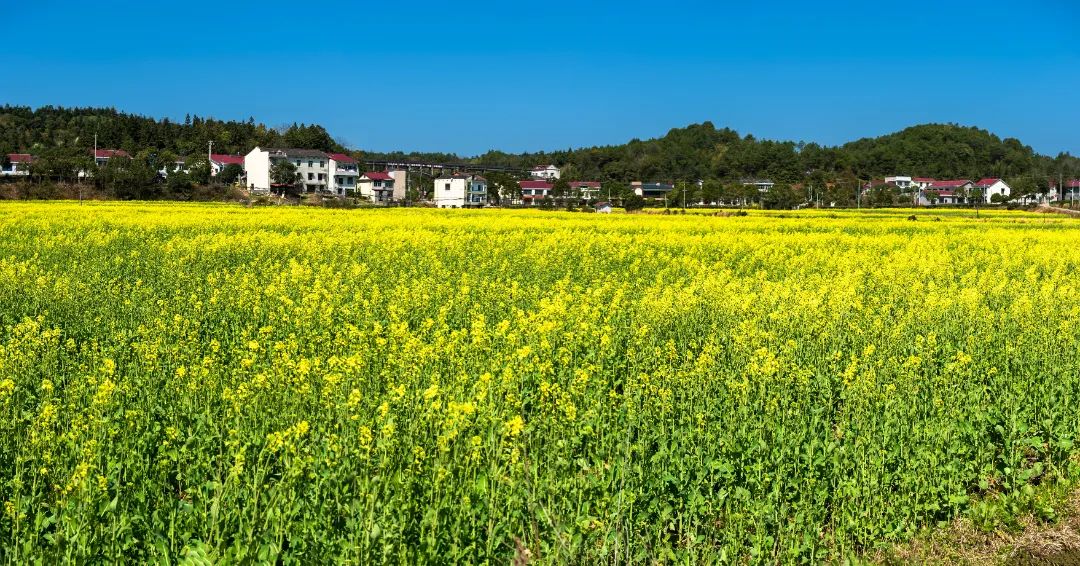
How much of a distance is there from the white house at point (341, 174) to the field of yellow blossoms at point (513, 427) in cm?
10188

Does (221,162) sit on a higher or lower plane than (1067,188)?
higher

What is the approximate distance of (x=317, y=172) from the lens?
11181cm

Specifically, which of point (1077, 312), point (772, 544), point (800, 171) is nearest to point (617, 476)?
point (772, 544)

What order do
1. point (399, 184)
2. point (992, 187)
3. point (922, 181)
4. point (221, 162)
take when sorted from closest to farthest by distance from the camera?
point (221, 162) < point (399, 184) < point (992, 187) < point (922, 181)

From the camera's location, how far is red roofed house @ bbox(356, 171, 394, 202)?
119500 mm

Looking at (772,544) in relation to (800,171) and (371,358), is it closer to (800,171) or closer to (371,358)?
(371,358)

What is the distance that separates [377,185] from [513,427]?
11855cm

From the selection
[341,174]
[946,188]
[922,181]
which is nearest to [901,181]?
[922,181]

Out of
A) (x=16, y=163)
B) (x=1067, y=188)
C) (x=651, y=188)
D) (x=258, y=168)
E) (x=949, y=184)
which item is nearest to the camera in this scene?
(x=16, y=163)

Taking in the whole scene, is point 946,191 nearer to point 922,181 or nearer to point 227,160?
point 922,181

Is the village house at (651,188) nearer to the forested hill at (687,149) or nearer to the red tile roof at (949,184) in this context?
the forested hill at (687,149)

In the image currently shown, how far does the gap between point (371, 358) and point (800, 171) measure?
154m

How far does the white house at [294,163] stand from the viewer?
105562 millimetres

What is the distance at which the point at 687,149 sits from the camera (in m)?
186
